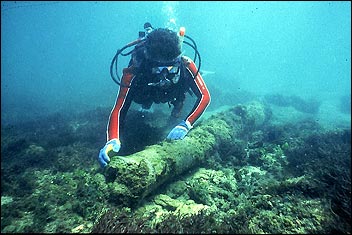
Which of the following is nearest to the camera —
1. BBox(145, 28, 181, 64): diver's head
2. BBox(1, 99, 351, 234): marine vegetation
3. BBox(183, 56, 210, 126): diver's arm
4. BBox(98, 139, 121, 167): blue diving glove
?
BBox(1, 99, 351, 234): marine vegetation

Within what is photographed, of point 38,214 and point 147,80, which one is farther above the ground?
point 147,80

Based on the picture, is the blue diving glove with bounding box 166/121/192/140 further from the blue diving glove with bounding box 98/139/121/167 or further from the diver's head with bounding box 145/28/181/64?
the diver's head with bounding box 145/28/181/64

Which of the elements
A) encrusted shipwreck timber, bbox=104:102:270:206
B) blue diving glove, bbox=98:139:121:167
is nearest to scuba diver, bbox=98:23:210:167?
blue diving glove, bbox=98:139:121:167

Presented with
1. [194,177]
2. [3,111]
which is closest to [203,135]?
[194,177]

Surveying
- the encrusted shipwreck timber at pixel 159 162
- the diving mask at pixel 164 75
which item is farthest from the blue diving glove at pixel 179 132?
the diving mask at pixel 164 75

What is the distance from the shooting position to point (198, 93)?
25.1 feet

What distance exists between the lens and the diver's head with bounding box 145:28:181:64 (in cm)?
621

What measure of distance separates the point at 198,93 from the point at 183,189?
330 cm

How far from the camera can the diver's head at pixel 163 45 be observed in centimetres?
621

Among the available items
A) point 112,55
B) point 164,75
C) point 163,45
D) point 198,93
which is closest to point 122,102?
point 164,75

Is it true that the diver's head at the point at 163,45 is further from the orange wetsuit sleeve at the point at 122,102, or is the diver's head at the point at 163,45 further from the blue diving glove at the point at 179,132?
the blue diving glove at the point at 179,132

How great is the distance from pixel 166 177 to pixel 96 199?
148cm

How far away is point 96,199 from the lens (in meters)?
4.30

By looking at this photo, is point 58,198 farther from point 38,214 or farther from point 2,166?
point 2,166
